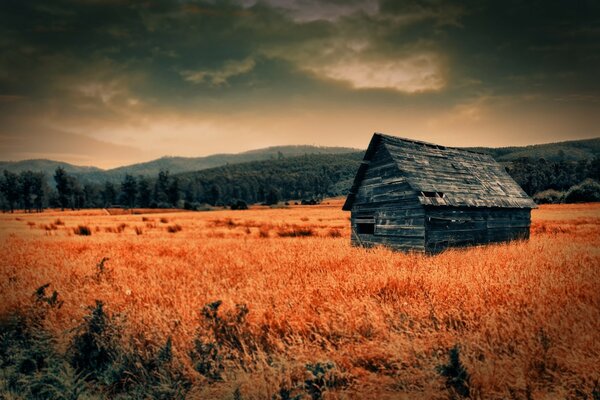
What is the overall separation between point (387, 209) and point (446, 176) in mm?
3139

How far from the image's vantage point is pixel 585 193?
2373 inches

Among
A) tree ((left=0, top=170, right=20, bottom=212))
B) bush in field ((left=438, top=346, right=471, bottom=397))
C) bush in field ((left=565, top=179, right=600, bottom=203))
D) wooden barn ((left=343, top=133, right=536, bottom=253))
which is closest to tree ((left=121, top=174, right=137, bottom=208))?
tree ((left=0, top=170, right=20, bottom=212))

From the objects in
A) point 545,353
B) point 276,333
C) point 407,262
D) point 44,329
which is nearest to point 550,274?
point 407,262

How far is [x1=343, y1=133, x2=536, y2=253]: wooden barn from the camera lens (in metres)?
12.6

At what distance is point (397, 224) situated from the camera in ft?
43.9

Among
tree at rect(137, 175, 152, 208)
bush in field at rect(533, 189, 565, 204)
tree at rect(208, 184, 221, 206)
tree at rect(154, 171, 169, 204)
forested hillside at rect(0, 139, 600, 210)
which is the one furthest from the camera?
tree at rect(208, 184, 221, 206)

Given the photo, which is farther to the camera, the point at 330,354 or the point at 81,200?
the point at 81,200

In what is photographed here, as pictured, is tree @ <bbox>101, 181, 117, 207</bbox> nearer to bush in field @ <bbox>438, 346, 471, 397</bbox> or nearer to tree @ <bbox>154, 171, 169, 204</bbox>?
tree @ <bbox>154, 171, 169, 204</bbox>

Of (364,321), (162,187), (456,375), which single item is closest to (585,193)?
(364,321)

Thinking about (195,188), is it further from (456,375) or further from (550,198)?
(456,375)

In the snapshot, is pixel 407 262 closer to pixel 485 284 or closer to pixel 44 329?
pixel 485 284

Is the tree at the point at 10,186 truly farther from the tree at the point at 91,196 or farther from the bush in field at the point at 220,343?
the bush in field at the point at 220,343

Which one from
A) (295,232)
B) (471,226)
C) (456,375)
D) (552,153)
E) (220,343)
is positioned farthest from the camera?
(552,153)

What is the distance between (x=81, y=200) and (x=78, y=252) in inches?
4644
